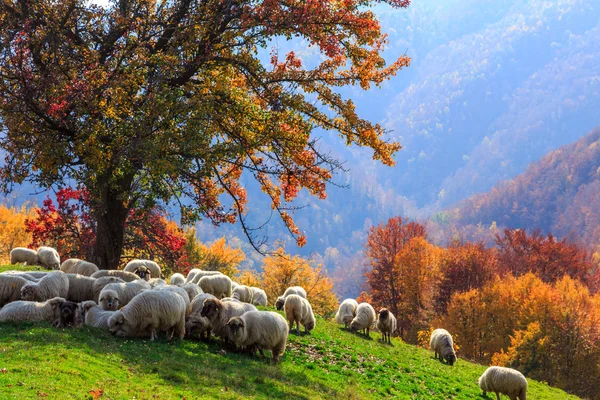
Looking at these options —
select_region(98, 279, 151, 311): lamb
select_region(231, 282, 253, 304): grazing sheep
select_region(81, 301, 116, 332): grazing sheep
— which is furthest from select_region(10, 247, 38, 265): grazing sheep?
select_region(81, 301, 116, 332): grazing sheep

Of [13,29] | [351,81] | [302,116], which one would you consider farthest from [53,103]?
[351,81]

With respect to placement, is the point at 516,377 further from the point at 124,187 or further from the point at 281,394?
the point at 124,187

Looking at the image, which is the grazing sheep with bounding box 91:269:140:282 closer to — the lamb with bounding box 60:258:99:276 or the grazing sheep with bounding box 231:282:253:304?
Result: the lamb with bounding box 60:258:99:276

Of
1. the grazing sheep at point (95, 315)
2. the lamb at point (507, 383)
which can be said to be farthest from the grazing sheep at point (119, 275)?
the lamb at point (507, 383)

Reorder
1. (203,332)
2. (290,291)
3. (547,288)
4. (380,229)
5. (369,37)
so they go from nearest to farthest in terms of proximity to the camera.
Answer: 1. (203,332)
2. (369,37)
3. (290,291)
4. (547,288)
5. (380,229)

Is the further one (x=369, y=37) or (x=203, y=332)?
(x=369, y=37)

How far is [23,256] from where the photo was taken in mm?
28859

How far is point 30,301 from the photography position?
607 inches

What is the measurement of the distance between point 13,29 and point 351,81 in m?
11.7

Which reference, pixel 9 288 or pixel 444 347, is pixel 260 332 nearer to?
pixel 9 288

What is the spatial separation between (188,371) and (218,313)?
12.2ft

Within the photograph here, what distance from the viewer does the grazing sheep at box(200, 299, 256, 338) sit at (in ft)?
53.1

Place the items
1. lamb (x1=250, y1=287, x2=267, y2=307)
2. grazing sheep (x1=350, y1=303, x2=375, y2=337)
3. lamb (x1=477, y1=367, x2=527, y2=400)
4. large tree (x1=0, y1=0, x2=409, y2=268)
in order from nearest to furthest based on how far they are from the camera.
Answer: large tree (x1=0, y1=0, x2=409, y2=268) → lamb (x1=477, y1=367, x2=527, y2=400) → grazing sheep (x1=350, y1=303, x2=375, y2=337) → lamb (x1=250, y1=287, x2=267, y2=307)

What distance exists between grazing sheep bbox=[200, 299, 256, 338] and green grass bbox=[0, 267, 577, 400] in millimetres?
505
